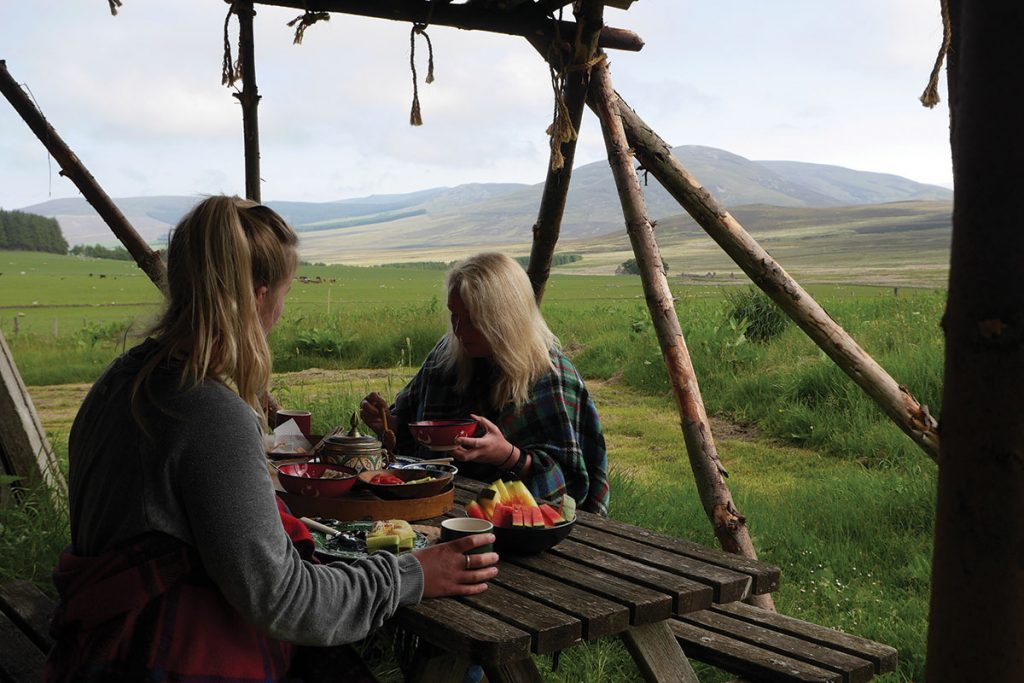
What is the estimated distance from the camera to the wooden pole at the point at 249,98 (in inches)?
172

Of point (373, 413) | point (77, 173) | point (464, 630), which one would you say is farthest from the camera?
point (77, 173)

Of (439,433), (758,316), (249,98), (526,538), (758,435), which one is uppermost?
(249,98)

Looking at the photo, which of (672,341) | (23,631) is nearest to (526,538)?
(23,631)

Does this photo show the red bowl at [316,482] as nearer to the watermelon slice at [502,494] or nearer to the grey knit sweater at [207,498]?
the watermelon slice at [502,494]

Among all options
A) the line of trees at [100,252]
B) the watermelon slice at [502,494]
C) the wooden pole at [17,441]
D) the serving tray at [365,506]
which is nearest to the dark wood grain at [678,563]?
the watermelon slice at [502,494]

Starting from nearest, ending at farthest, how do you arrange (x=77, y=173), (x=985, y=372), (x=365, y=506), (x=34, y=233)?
(x=985, y=372)
(x=365, y=506)
(x=77, y=173)
(x=34, y=233)

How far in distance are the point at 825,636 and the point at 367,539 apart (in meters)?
1.39

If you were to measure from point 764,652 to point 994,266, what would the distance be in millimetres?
2009

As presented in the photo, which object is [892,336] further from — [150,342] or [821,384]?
[150,342]

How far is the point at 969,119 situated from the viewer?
88 cm

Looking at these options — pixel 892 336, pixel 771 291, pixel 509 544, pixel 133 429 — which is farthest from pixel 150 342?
pixel 892 336

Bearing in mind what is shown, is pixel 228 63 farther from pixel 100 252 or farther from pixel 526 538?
pixel 100 252

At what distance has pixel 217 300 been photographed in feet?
5.89

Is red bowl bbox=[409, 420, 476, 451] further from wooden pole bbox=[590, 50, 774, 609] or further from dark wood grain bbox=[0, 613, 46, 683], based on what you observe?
wooden pole bbox=[590, 50, 774, 609]
